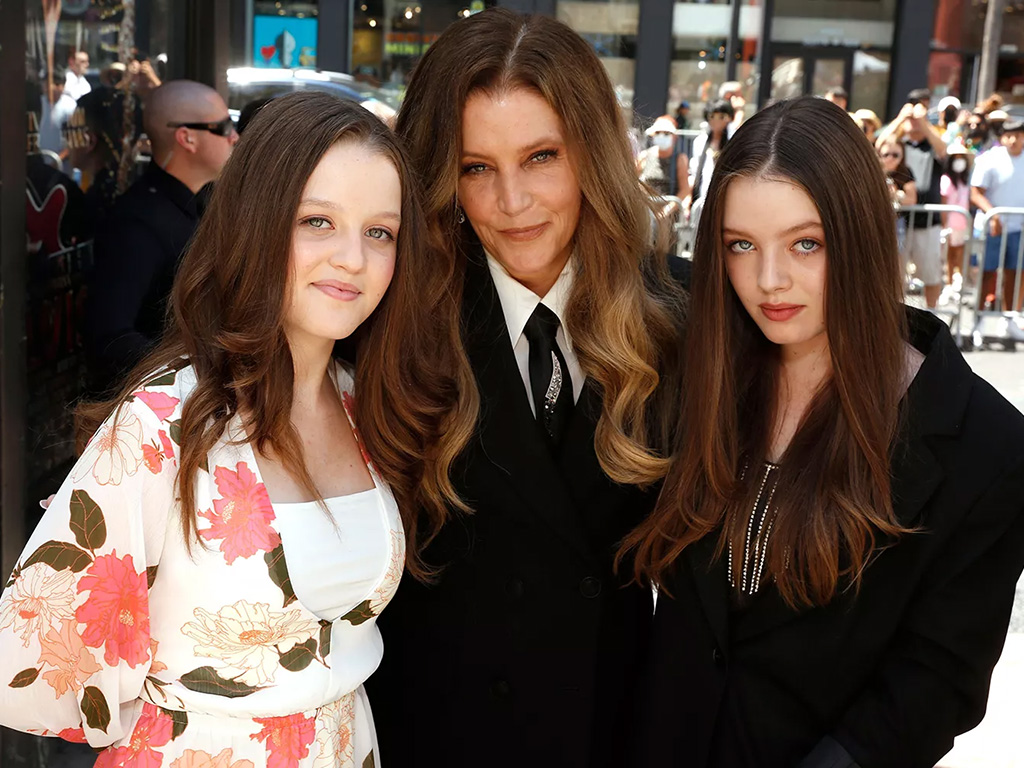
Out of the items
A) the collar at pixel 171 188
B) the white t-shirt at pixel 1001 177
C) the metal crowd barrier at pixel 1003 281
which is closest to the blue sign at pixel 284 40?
the white t-shirt at pixel 1001 177

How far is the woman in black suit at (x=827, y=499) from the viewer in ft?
6.90

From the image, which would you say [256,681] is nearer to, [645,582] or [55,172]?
[645,582]

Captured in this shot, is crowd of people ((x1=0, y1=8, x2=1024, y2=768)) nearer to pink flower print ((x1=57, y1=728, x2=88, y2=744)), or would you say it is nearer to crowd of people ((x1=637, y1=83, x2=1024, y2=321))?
pink flower print ((x1=57, y1=728, x2=88, y2=744))

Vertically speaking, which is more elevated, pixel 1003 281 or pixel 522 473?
pixel 522 473

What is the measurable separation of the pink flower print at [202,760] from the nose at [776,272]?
126 centimetres

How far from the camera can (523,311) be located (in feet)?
8.72

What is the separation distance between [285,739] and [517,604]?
65 centimetres

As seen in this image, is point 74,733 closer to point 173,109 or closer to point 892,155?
point 173,109

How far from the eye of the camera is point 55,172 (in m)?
3.46

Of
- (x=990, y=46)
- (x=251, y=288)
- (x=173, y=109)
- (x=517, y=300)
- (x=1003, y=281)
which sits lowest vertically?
(x=1003, y=281)

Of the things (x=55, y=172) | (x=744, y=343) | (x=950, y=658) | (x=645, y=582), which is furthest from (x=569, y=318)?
(x=55, y=172)

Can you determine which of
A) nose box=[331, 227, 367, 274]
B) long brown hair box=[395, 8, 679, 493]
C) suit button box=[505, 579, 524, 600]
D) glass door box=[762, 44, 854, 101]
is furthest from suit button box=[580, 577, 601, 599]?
glass door box=[762, 44, 854, 101]

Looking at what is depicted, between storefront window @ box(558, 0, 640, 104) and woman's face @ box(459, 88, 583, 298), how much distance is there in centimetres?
1491

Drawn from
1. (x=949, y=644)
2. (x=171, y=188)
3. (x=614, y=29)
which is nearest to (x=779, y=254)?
(x=949, y=644)
